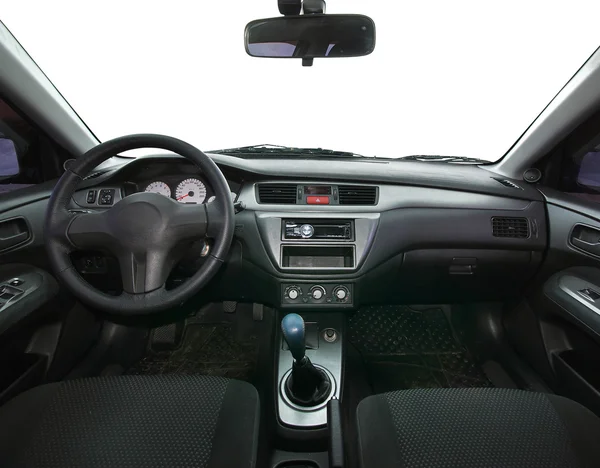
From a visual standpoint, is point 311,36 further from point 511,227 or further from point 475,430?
point 475,430

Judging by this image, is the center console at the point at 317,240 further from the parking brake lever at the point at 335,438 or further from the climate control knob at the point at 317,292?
the parking brake lever at the point at 335,438

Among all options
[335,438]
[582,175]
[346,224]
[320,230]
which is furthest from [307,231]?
[582,175]

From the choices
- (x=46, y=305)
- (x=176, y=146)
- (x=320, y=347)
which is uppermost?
(x=176, y=146)

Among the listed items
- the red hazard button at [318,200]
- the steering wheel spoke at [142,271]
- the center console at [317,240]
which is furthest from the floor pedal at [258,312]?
the steering wheel spoke at [142,271]

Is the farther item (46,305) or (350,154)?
(350,154)

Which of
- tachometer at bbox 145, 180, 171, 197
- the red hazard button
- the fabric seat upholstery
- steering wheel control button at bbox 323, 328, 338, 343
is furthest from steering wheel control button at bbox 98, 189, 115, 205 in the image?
the fabric seat upholstery

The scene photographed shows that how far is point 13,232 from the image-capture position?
1895 millimetres

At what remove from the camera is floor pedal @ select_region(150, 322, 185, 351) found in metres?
2.57

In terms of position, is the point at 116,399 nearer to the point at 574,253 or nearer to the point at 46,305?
the point at 46,305

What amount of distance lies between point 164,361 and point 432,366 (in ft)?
4.93

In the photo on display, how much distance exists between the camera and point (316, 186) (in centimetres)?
211

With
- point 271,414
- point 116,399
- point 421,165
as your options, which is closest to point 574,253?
point 421,165

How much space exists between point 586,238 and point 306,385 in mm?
1381

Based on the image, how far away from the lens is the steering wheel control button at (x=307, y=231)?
2.05 m
